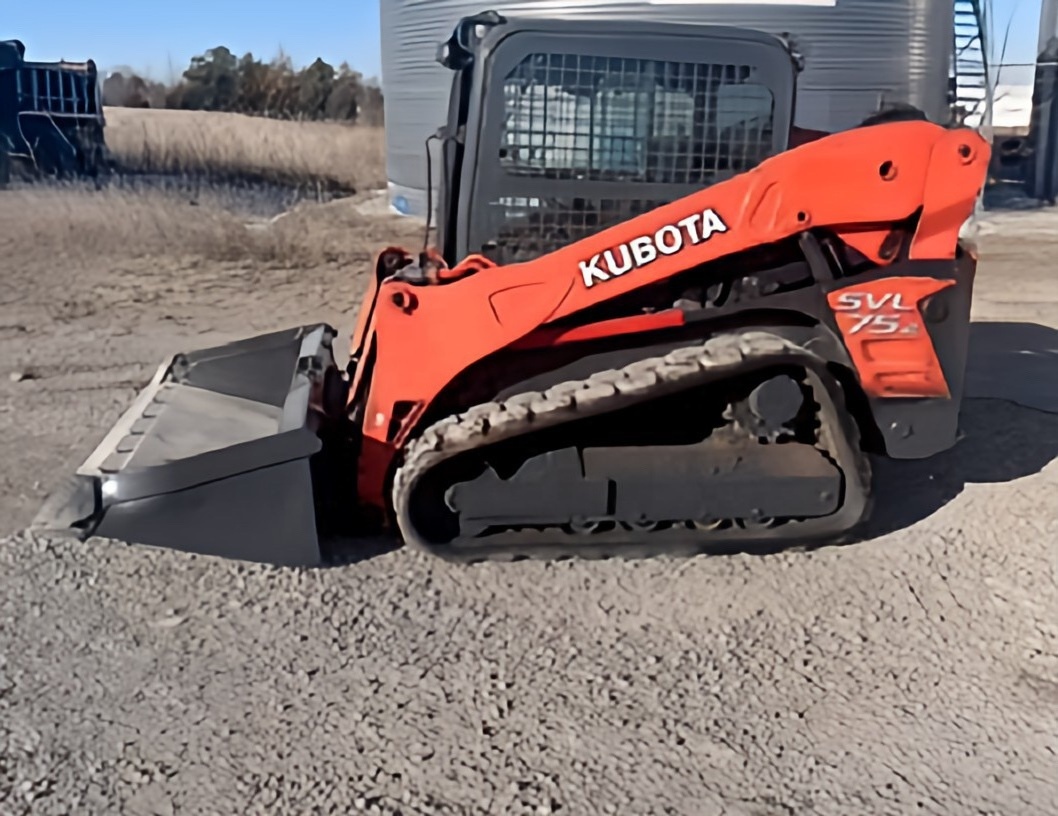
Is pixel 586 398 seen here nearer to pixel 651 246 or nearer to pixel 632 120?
pixel 651 246

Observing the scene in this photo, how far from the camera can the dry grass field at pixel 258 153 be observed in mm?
18891

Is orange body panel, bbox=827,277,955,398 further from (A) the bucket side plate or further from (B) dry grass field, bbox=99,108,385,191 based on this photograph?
(B) dry grass field, bbox=99,108,385,191

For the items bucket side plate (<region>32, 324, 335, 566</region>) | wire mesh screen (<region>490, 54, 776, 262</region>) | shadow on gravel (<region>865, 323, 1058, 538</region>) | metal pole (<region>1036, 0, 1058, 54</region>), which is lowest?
shadow on gravel (<region>865, 323, 1058, 538</region>)

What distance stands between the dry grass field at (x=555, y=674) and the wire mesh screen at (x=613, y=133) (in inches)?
51.7

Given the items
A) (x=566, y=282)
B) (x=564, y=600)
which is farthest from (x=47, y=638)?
(x=566, y=282)

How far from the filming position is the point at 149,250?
10.8 metres

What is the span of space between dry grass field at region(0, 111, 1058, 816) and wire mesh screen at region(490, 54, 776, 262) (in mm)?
1314

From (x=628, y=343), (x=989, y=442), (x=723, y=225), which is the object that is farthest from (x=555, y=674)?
(x=989, y=442)

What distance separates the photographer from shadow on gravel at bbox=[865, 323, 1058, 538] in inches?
186

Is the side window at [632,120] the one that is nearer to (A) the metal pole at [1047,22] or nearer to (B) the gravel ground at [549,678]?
(B) the gravel ground at [549,678]

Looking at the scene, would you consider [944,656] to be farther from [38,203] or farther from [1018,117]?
[1018,117]

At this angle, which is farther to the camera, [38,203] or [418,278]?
[38,203]

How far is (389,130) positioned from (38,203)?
15.4ft

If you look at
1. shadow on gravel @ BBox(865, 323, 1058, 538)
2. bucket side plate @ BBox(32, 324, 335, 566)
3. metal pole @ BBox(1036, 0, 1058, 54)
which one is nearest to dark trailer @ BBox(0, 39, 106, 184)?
bucket side plate @ BBox(32, 324, 335, 566)
